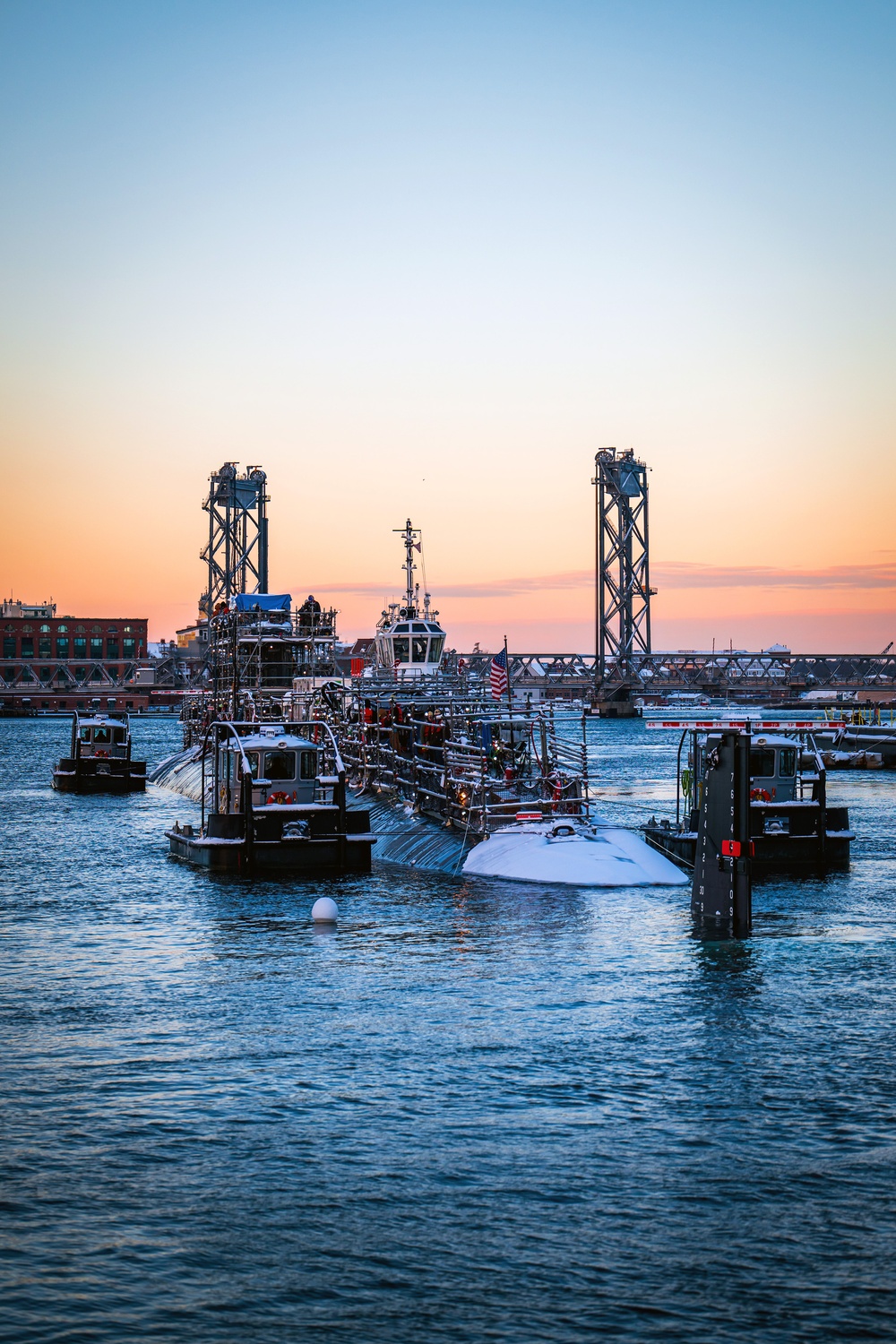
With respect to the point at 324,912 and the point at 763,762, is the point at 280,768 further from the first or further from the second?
the point at 763,762

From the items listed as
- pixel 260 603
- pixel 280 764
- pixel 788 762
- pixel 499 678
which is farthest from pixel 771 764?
pixel 260 603

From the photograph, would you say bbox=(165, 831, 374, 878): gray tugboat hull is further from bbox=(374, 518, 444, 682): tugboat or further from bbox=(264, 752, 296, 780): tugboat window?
bbox=(374, 518, 444, 682): tugboat

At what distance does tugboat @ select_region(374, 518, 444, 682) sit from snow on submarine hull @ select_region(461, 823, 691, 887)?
80.9 feet

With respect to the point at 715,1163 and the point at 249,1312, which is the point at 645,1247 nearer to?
the point at 715,1163

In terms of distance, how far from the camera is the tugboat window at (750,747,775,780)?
30109mm

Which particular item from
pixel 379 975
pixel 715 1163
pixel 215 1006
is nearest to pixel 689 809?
pixel 379 975

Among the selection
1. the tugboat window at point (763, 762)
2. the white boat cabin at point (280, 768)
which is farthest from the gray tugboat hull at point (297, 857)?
the tugboat window at point (763, 762)

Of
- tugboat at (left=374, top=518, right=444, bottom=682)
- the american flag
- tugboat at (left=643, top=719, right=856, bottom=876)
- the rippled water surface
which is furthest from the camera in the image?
tugboat at (left=374, top=518, right=444, bottom=682)

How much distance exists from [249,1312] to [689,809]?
24.1m

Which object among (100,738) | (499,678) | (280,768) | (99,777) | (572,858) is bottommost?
(99,777)

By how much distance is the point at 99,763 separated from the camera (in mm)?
62688

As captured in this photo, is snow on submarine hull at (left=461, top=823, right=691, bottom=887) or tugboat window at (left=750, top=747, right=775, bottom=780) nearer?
snow on submarine hull at (left=461, top=823, right=691, bottom=887)

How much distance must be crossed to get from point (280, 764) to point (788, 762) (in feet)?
37.1

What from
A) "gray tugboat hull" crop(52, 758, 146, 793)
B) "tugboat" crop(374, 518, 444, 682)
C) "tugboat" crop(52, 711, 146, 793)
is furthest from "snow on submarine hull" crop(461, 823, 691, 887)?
"tugboat" crop(52, 711, 146, 793)
